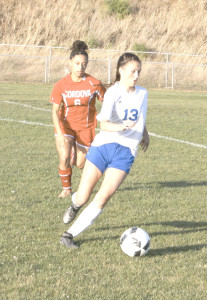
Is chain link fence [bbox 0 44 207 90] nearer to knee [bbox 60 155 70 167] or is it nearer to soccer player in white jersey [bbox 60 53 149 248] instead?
knee [bbox 60 155 70 167]

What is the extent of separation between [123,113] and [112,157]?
408 millimetres

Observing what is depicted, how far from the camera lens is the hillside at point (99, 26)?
40031 millimetres

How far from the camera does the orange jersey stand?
7430mm

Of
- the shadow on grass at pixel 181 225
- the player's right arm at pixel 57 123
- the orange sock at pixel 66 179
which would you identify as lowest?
the orange sock at pixel 66 179

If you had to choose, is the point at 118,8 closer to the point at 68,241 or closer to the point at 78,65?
the point at 78,65

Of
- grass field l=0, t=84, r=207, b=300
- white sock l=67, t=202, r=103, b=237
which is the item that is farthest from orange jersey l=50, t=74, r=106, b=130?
white sock l=67, t=202, r=103, b=237

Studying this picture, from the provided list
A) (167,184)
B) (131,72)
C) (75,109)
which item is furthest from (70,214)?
(167,184)

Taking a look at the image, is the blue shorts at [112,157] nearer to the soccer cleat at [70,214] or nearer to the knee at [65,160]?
the soccer cleat at [70,214]

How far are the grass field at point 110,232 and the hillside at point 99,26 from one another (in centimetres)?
2962

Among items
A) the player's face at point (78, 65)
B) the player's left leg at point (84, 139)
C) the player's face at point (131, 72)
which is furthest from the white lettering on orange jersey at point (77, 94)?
the player's face at point (131, 72)

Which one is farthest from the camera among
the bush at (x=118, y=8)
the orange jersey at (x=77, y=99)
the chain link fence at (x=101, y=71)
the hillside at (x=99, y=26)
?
the bush at (x=118, y=8)

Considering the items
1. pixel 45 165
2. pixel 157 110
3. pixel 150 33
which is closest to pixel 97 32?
pixel 150 33

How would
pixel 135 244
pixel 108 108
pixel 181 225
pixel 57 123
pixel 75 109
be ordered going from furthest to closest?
1. pixel 75 109
2. pixel 57 123
3. pixel 181 225
4. pixel 108 108
5. pixel 135 244

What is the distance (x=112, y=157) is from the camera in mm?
5297
